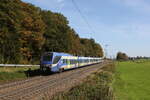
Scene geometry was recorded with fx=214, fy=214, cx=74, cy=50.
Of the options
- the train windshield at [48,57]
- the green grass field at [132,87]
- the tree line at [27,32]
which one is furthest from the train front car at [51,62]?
the tree line at [27,32]

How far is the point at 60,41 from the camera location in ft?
216

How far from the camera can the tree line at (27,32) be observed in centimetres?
3847

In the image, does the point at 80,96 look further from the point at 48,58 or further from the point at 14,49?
the point at 14,49

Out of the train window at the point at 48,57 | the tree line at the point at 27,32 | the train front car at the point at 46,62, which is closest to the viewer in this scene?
the train front car at the point at 46,62

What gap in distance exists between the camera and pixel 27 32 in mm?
49344

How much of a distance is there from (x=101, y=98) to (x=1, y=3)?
110ft

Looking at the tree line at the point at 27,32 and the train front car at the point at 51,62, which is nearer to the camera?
the train front car at the point at 51,62

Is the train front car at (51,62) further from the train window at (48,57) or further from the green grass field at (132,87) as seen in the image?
the green grass field at (132,87)

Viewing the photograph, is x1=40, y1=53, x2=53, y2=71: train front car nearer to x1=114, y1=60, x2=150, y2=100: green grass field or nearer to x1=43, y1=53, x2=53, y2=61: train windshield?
x1=43, y1=53, x2=53, y2=61: train windshield

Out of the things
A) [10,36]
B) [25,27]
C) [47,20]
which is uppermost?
[47,20]

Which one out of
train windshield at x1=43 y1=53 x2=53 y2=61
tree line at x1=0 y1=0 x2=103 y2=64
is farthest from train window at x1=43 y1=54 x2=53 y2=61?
tree line at x1=0 y1=0 x2=103 y2=64

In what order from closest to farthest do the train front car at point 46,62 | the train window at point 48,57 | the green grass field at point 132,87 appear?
the green grass field at point 132,87 → the train front car at point 46,62 → the train window at point 48,57

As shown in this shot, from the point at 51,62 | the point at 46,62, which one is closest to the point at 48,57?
the point at 46,62

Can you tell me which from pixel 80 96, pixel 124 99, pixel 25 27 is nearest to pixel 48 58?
pixel 124 99
